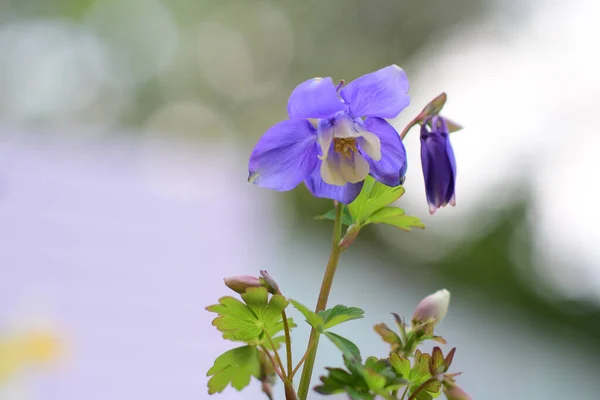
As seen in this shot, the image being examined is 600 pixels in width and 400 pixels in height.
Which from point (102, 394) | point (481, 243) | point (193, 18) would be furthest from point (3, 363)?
point (193, 18)

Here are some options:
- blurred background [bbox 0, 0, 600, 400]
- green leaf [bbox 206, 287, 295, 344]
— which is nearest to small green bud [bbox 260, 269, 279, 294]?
green leaf [bbox 206, 287, 295, 344]

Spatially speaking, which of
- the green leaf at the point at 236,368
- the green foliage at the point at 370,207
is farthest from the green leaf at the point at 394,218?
the green leaf at the point at 236,368

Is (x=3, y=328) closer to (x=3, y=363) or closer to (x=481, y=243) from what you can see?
(x=3, y=363)

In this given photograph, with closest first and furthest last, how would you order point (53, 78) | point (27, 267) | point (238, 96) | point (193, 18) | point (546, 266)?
point (27, 267) < point (546, 266) < point (53, 78) < point (238, 96) < point (193, 18)

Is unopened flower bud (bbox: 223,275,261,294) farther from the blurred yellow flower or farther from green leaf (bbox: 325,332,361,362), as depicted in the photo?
the blurred yellow flower

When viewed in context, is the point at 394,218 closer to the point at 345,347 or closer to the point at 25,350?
the point at 345,347

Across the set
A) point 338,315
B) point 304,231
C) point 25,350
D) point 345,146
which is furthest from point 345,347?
point 304,231
